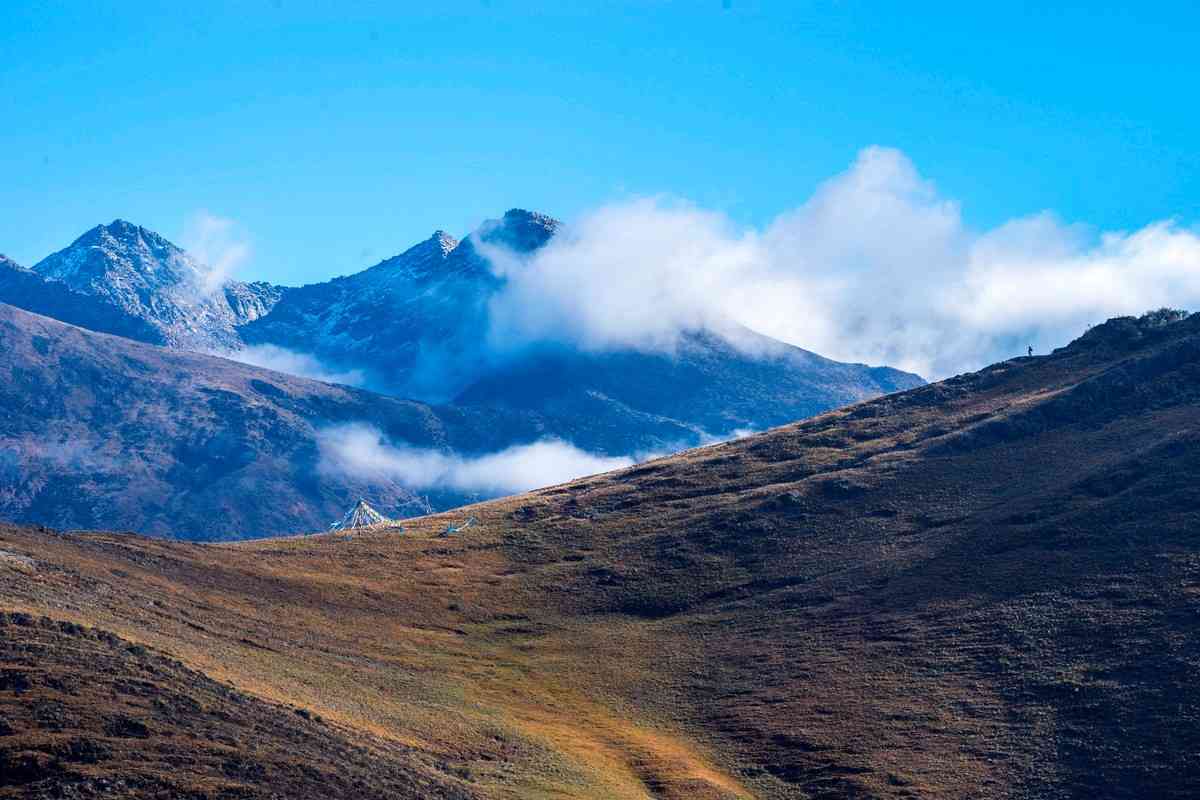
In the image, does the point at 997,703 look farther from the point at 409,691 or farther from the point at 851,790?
the point at 409,691

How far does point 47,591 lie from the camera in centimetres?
9244

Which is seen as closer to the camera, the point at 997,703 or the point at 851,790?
the point at 851,790

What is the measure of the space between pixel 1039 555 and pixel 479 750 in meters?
67.3

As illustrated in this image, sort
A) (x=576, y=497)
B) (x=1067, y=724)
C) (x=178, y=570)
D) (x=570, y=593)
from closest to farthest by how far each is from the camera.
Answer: (x=1067, y=724) < (x=178, y=570) < (x=570, y=593) < (x=576, y=497)

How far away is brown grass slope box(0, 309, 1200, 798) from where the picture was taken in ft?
244

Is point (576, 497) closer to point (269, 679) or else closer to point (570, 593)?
point (570, 593)

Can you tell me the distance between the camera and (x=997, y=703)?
10300cm

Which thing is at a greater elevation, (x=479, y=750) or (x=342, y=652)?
(x=342, y=652)

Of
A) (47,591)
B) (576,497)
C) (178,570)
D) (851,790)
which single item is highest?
(576,497)

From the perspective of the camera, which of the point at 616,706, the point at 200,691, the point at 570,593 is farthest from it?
the point at 570,593

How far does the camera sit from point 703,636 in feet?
425

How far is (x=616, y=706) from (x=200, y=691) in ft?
145

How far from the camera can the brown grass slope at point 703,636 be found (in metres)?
74.3

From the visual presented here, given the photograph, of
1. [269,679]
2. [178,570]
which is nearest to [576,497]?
[178,570]
